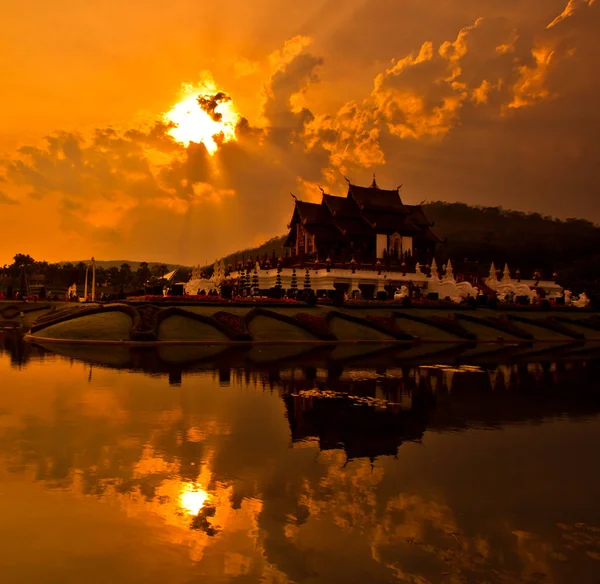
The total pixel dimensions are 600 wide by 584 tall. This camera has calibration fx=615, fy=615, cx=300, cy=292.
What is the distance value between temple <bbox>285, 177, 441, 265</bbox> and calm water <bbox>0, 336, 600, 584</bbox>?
187ft

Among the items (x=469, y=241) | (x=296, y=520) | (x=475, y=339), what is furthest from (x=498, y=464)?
(x=469, y=241)

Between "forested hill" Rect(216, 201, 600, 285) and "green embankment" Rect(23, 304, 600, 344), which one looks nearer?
"green embankment" Rect(23, 304, 600, 344)

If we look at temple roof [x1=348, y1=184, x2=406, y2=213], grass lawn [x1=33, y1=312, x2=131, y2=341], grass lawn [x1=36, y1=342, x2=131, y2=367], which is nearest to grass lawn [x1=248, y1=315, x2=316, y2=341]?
grass lawn [x1=33, y1=312, x2=131, y2=341]

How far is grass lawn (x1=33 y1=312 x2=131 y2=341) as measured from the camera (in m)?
40.6

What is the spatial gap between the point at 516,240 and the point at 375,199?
8130 centimetres

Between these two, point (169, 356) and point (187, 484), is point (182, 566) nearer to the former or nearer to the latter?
point (187, 484)

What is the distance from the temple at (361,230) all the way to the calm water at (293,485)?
56871mm

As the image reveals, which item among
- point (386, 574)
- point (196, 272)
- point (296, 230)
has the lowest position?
point (386, 574)

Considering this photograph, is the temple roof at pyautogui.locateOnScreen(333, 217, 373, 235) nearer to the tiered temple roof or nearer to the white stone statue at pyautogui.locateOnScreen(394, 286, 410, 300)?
the tiered temple roof

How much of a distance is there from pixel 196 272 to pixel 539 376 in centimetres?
4377

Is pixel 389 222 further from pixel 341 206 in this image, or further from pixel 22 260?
pixel 22 260

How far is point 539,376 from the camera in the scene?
29.7 m

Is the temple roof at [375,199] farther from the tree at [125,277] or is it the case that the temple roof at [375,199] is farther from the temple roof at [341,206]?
the tree at [125,277]

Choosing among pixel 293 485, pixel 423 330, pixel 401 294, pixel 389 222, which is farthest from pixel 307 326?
pixel 389 222
